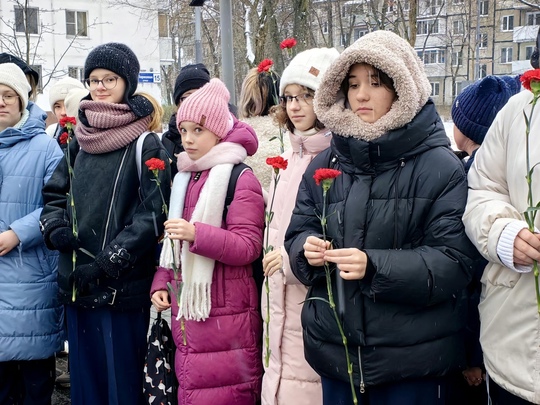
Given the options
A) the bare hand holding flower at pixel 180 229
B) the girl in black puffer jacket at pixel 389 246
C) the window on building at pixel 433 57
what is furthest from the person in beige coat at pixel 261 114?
the window on building at pixel 433 57

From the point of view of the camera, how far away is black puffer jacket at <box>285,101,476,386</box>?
2.67 meters

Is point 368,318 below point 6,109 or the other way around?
below

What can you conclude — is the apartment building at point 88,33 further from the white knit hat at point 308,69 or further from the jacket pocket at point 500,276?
the jacket pocket at point 500,276

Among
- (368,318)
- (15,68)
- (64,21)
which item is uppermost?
(64,21)

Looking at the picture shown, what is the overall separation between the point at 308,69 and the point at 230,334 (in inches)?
56.0

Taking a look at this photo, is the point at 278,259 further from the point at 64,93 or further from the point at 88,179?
the point at 64,93

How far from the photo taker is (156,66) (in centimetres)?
4316

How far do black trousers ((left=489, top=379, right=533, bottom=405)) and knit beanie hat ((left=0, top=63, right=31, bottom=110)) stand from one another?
3316 millimetres

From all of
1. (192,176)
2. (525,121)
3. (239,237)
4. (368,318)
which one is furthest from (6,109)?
(525,121)

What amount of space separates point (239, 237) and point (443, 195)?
48.3 inches

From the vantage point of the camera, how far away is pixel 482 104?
12.0ft

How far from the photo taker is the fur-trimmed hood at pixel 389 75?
283cm

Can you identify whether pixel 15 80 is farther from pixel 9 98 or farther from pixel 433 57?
pixel 433 57

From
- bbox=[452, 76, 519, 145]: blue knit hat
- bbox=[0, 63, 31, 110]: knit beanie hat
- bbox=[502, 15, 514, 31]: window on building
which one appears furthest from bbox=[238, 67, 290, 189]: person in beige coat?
bbox=[502, 15, 514, 31]: window on building
